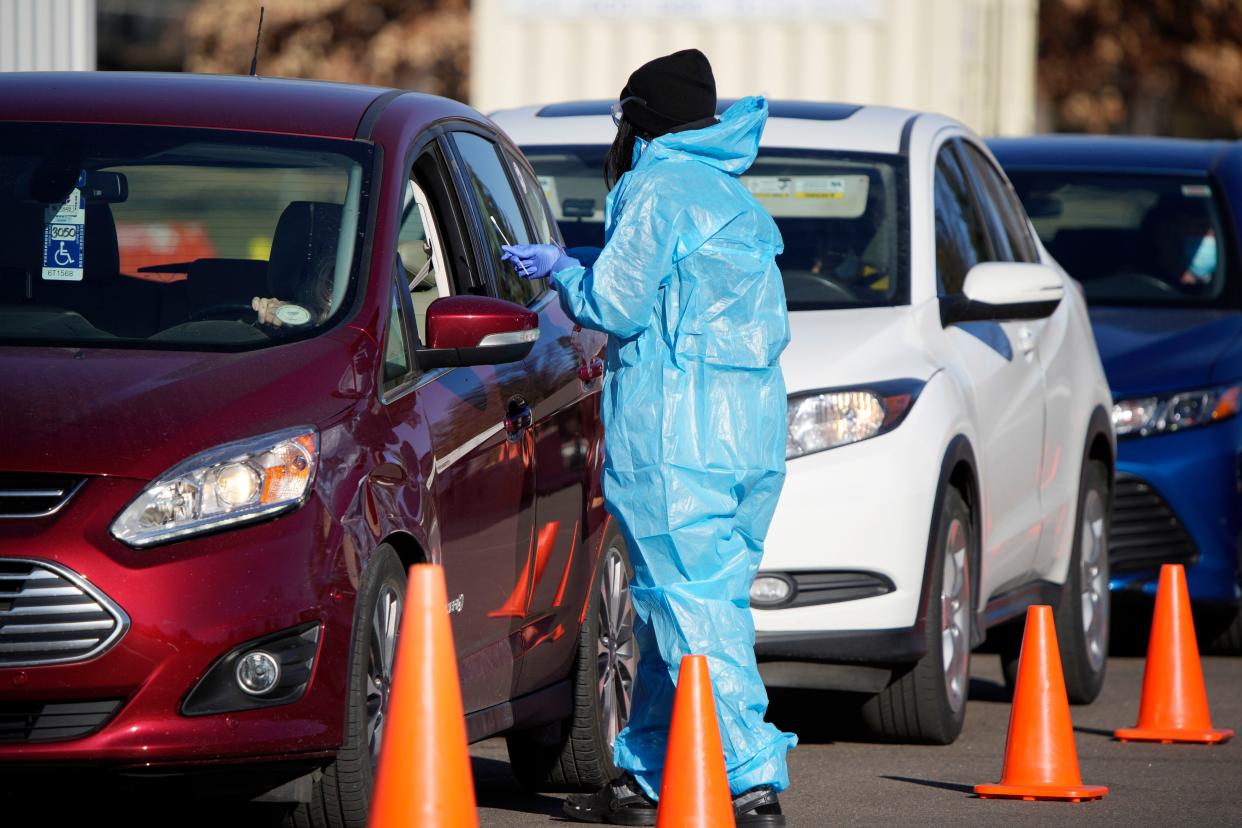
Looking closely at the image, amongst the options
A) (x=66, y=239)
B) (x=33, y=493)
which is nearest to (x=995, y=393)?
(x=66, y=239)

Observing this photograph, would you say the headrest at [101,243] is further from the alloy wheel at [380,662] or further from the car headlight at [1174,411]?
the car headlight at [1174,411]

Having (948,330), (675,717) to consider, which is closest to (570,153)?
(948,330)

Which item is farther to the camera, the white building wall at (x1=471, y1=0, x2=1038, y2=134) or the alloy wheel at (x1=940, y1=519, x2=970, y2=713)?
the white building wall at (x1=471, y1=0, x2=1038, y2=134)

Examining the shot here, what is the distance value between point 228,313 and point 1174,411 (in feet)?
16.9

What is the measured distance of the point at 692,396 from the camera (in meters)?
5.53

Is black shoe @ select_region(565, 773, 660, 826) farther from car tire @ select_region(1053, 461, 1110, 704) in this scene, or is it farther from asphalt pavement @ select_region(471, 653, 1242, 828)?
car tire @ select_region(1053, 461, 1110, 704)

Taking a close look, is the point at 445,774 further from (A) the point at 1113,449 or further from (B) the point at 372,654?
(A) the point at 1113,449

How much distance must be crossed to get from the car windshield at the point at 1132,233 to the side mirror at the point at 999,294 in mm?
2421

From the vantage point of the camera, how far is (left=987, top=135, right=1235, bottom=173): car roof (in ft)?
34.9

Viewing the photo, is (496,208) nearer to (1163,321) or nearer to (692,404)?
(692,404)

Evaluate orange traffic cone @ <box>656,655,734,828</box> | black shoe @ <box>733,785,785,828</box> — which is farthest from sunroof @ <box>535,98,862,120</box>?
orange traffic cone @ <box>656,655,734,828</box>

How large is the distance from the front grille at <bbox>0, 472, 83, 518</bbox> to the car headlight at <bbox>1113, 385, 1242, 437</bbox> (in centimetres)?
579

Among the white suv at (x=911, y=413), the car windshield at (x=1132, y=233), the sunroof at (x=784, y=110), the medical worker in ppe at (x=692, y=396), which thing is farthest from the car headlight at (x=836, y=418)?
the car windshield at (x=1132, y=233)

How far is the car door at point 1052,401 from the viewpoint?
8.63 metres
